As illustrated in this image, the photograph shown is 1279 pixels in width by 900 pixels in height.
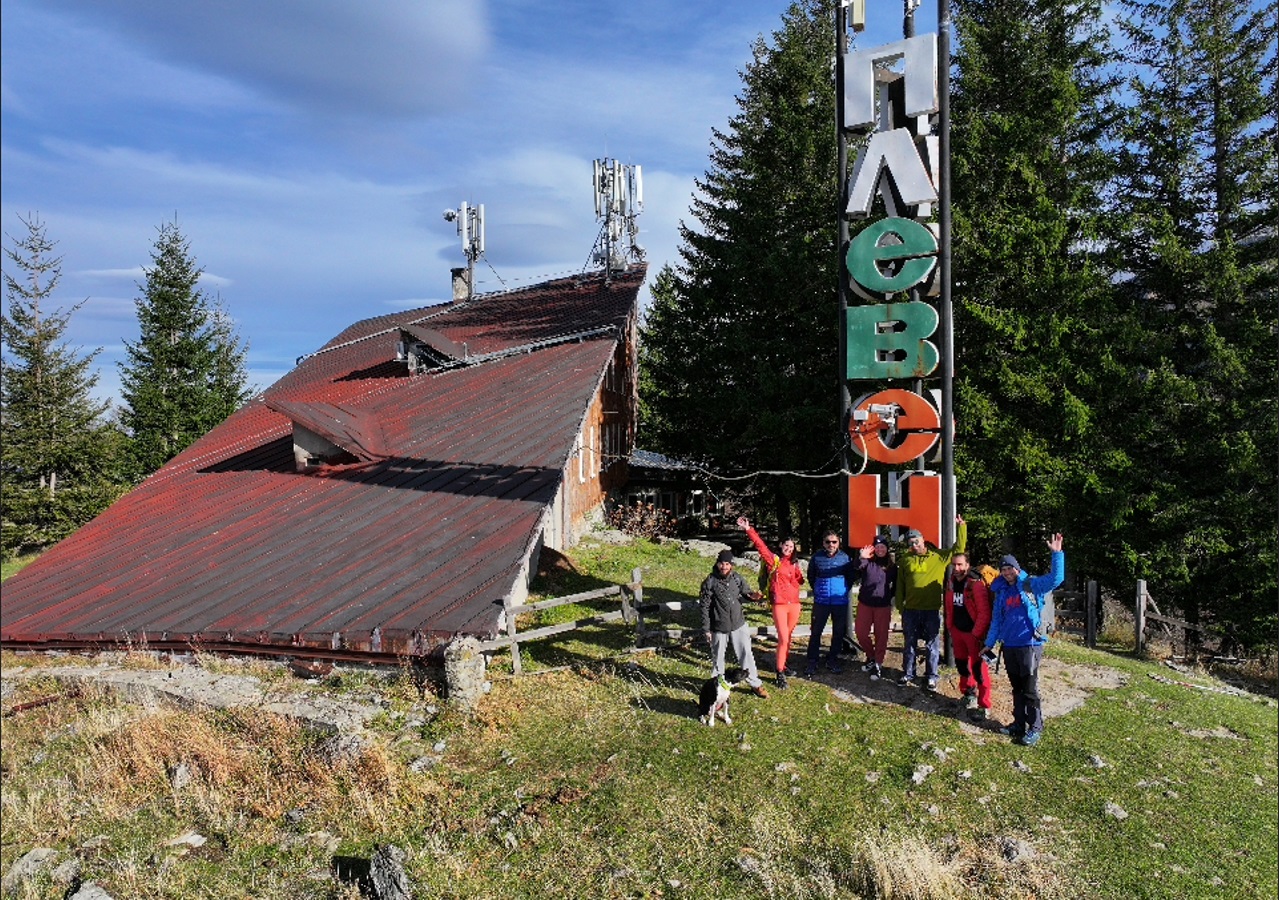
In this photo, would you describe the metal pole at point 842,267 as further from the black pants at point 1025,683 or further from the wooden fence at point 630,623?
the black pants at point 1025,683

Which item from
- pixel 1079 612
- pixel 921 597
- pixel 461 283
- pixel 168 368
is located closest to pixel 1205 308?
pixel 1079 612

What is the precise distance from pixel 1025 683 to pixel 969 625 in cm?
95

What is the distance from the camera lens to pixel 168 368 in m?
32.5

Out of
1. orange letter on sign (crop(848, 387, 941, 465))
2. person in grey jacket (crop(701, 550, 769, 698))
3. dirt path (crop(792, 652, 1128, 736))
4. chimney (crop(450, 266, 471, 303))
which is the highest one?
chimney (crop(450, 266, 471, 303))

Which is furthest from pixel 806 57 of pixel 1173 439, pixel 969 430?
pixel 1173 439

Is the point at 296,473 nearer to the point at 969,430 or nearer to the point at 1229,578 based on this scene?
the point at 969,430

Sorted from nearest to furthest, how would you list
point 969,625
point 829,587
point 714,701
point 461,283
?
point 714,701
point 969,625
point 829,587
point 461,283

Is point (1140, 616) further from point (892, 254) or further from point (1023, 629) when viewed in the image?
point (892, 254)

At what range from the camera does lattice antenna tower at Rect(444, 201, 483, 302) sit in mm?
28847

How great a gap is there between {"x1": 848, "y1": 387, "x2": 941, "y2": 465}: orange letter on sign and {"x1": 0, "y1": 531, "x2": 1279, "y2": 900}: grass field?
364cm

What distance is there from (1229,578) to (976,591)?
541 inches

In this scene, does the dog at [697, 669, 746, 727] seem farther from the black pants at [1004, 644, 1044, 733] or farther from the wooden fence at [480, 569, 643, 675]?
the black pants at [1004, 644, 1044, 733]

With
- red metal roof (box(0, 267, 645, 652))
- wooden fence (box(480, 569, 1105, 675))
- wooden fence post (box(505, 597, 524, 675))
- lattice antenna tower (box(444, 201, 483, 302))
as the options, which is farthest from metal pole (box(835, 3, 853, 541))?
lattice antenna tower (box(444, 201, 483, 302))

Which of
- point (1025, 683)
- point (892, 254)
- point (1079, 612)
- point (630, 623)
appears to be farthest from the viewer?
point (1079, 612)
